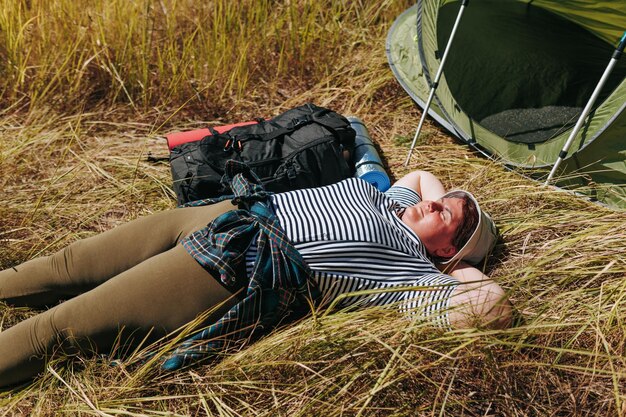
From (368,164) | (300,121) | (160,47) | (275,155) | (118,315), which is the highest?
(160,47)

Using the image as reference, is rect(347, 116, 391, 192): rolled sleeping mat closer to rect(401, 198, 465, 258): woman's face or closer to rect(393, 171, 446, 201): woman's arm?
rect(393, 171, 446, 201): woman's arm

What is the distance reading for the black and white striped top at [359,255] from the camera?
2051 millimetres

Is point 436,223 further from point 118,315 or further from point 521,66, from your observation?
point 521,66

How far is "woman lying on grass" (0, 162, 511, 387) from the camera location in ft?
6.33

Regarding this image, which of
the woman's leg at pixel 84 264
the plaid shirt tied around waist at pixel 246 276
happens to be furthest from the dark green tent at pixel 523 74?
the woman's leg at pixel 84 264

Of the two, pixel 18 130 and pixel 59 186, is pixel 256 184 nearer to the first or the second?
pixel 59 186

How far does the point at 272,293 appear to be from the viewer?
2.03 metres

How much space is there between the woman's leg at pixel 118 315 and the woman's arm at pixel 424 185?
4.31 ft

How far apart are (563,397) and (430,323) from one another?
1.73 feet

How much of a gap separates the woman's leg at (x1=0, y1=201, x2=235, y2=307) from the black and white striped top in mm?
456

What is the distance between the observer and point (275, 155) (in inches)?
113

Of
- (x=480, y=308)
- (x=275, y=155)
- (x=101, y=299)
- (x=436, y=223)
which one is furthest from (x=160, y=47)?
(x=480, y=308)

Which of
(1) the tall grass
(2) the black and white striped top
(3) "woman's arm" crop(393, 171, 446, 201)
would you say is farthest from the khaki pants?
(1) the tall grass

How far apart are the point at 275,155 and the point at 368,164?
2.04ft
